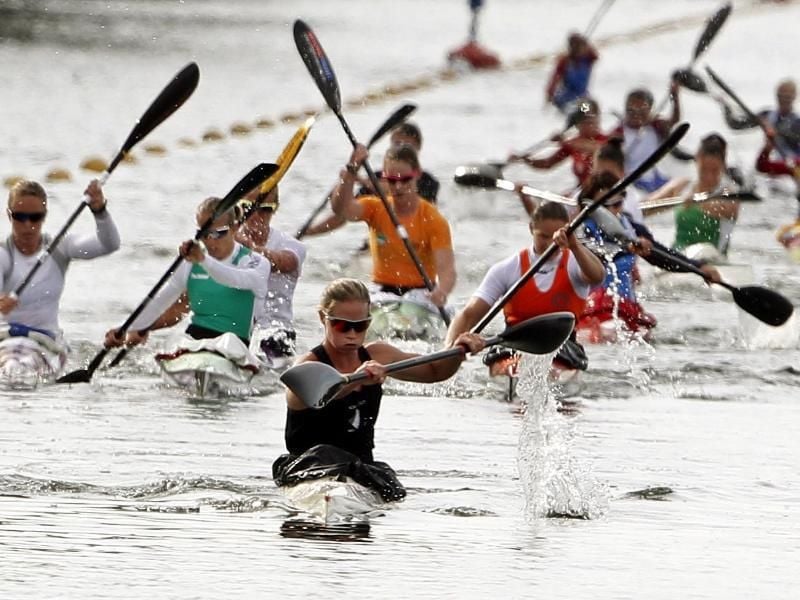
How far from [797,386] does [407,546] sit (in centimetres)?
547

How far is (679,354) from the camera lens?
46.7 ft

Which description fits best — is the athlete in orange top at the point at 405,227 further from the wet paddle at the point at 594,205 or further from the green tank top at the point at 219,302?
the wet paddle at the point at 594,205

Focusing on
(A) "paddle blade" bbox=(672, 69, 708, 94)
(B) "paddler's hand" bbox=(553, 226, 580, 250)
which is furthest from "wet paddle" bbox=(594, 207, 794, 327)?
(A) "paddle blade" bbox=(672, 69, 708, 94)

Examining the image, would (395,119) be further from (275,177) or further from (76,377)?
(76,377)

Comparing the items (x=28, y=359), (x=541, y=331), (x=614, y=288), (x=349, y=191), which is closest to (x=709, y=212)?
(x=614, y=288)

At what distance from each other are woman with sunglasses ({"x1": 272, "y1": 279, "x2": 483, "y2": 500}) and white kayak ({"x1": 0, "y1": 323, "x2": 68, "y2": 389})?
331 cm

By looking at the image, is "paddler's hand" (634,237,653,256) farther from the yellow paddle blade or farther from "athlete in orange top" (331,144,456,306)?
the yellow paddle blade

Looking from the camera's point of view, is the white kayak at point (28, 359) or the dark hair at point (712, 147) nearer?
the white kayak at point (28, 359)

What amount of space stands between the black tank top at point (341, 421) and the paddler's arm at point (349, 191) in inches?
172

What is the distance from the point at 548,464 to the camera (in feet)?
31.6

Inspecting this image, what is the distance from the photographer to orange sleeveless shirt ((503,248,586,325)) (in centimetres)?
1170

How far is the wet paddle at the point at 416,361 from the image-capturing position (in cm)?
838

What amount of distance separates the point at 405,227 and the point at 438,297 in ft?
2.17

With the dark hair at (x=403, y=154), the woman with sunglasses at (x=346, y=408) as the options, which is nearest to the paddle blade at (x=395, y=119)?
the dark hair at (x=403, y=154)
